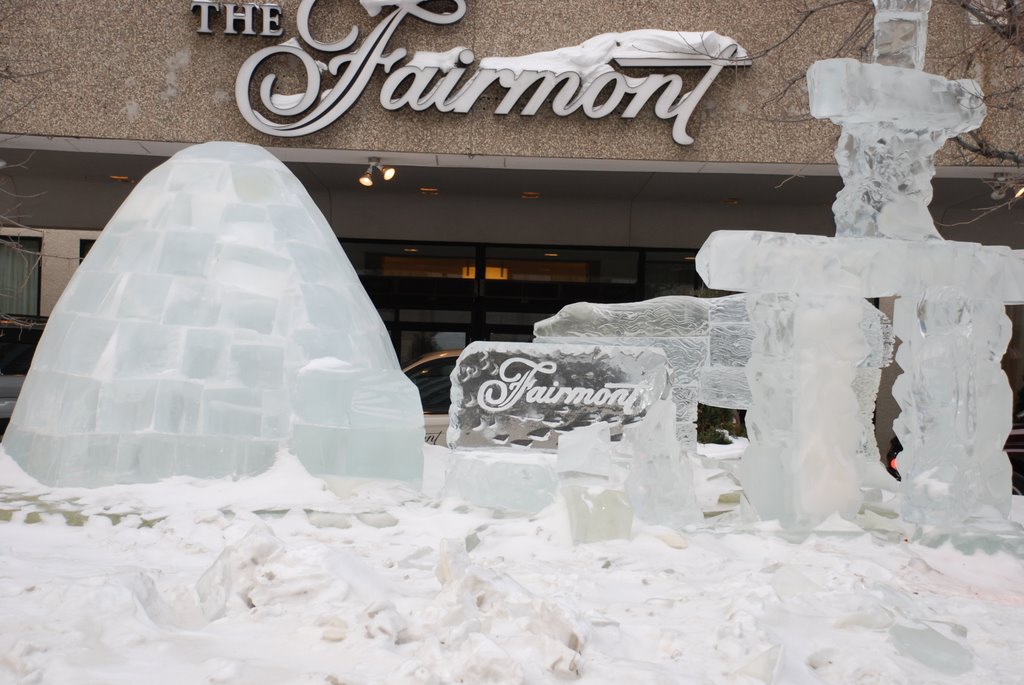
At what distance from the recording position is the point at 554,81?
999 cm

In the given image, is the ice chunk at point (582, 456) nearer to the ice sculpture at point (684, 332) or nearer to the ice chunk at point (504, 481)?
the ice chunk at point (504, 481)

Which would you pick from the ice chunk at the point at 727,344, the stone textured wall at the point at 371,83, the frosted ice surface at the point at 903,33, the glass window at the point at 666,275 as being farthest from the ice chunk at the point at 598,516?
the glass window at the point at 666,275

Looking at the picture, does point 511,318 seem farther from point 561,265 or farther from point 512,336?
point 561,265

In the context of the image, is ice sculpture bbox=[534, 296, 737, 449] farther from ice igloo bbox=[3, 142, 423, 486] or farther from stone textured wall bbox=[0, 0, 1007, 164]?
stone textured wall bbox=[0, 0, 1007, 164]

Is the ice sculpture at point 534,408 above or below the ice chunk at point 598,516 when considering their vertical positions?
above

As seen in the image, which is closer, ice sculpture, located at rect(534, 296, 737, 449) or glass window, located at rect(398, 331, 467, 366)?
ice sculpture, located at rect(534, 296, 737, 449)

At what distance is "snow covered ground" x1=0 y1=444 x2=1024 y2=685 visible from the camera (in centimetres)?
284

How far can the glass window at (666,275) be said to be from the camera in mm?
12820

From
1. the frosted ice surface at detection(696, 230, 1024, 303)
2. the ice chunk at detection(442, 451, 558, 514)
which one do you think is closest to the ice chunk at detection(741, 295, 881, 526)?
the frosted ice surface at detection(696, 230, 1024, 303)

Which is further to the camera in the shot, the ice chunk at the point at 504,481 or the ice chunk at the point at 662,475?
the ice chunk at the point at 504,481

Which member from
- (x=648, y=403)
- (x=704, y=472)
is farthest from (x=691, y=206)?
(x=648, y=403)

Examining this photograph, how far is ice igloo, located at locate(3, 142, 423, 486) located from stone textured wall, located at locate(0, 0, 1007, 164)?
4172mm

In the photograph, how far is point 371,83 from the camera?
1023 cm

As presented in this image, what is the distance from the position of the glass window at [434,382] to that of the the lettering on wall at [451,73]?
101 inches
